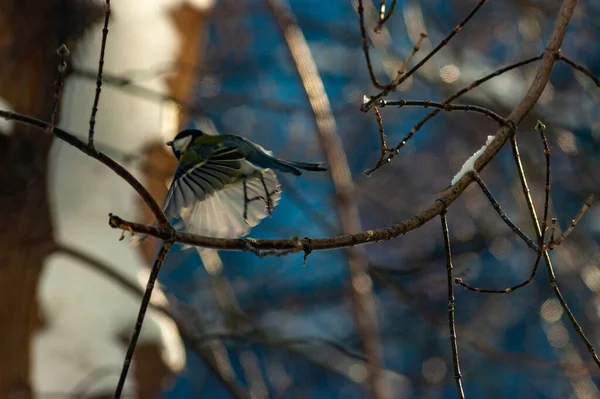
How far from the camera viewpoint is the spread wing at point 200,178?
1.40 metres

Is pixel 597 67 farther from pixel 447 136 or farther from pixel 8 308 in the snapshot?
pixel 8 308

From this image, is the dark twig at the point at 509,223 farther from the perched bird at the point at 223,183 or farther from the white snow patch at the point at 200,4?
the white snow patch at the point at 200,4

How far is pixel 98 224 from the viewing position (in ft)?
7.55

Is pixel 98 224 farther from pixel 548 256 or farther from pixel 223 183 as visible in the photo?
pixel 548 256

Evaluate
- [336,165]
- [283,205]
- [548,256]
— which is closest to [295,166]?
[548,256]

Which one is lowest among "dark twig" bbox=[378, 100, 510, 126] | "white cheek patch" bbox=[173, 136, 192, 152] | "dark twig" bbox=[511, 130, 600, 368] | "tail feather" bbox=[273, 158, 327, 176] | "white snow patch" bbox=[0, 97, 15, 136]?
"dark twig" bbox=[511, 130, 600, 368]

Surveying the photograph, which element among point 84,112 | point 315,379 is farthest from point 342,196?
point 315,379

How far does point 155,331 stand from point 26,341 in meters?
0.40

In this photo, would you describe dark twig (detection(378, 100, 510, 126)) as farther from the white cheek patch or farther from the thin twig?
the thin twig

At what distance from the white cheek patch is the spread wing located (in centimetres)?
31

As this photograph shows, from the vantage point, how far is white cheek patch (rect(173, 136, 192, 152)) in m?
1.78

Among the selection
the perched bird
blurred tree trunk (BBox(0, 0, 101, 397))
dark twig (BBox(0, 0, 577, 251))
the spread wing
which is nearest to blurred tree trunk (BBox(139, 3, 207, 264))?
blurred tree trunk (BBox(0, 0, 101, 397))

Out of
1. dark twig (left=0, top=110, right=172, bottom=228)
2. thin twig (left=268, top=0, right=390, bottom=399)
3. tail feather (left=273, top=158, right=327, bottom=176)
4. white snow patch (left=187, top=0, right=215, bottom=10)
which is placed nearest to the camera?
dark twig (left=0, top=110, right=172, bottom=228)

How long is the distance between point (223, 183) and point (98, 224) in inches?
39.7
